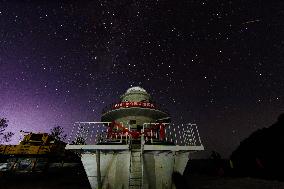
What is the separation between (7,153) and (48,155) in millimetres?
3061

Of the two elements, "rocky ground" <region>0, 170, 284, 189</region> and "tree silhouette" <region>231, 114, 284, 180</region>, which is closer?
"rocky ground" <region>0, 170, 284, 189</region>

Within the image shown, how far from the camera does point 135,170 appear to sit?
1177 cm

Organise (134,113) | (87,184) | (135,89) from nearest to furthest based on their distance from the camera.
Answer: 1. (87,184)
2. (134,113)
3. (135,89)

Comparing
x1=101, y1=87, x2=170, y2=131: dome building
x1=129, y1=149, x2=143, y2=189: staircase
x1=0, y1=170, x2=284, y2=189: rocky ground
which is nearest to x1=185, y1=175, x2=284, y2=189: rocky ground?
x1=0, y1=170, x2=284, y2=189: rocky ground

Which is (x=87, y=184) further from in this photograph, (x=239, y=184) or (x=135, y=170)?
(x=239, y=184)

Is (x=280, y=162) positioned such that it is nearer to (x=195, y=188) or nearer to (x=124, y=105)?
(x=195, y=188)

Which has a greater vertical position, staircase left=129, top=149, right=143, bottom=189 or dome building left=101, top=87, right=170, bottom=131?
dome building left=101, top=87, right=170, bottom=131

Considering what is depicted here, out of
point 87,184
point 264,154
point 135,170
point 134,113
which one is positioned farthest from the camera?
point 264,154

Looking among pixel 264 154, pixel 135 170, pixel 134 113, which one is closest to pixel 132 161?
pixel 135 170

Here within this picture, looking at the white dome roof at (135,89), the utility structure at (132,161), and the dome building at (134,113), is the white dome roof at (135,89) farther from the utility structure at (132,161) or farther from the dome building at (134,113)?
the utility structure at (132,161)

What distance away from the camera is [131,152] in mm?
11883

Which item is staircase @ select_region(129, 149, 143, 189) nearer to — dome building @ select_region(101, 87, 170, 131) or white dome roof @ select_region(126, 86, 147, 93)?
dome building @ select_region(101, 87, 170, 131)

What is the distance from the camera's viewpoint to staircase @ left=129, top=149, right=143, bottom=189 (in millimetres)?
11594

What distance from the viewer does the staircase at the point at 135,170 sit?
1159 cm
